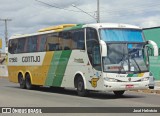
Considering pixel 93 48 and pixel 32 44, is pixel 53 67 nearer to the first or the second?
pixel 32 44

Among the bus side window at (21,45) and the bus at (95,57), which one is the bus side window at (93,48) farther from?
the bus side window at (21,45)

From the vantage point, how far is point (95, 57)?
19703 mm

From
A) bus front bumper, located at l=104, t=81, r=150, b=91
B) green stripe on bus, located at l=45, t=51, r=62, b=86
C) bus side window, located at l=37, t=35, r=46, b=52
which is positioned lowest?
bus front bumper, located at l=104, t=81, r=150, b=91

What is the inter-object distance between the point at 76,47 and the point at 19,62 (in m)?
7.70

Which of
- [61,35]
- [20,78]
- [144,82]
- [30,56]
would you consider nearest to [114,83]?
[144,82]

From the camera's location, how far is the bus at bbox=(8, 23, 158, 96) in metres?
19.2

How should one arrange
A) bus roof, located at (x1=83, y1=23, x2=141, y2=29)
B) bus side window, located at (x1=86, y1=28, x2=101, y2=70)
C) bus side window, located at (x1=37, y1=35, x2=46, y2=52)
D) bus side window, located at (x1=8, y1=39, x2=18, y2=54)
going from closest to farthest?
bus side window, located at (x1=86, y1=28, x2=101, y2=70) → bus roof, located at (x1=83, y1=23, x2=141, y2=29) → bus side window, located at (x1=37, y1=35, x2=46, y2=52) → bus side window, located at (x1=8, y1=39, x2=18, y2=54)

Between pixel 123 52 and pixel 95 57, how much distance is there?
4.16ft

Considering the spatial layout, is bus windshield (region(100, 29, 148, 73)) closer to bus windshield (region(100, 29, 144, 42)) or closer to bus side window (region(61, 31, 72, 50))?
bus windshield (region(100, 29, 144, 42))

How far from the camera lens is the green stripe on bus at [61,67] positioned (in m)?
22.3

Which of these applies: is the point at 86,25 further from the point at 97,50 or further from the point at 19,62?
the point at 19,62

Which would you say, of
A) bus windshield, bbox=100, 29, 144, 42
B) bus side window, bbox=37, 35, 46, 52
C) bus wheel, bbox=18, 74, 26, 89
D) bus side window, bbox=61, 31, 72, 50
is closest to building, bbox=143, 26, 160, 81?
bus wheel, bbox=18, 74, 26, 89

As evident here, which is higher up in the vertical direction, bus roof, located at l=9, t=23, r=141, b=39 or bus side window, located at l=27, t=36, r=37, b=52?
bus roof, located at l=9, t=23, r=141, b=39

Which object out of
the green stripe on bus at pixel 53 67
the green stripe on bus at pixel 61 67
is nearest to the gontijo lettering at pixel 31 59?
the green stripe on bus at pixel 53 67
